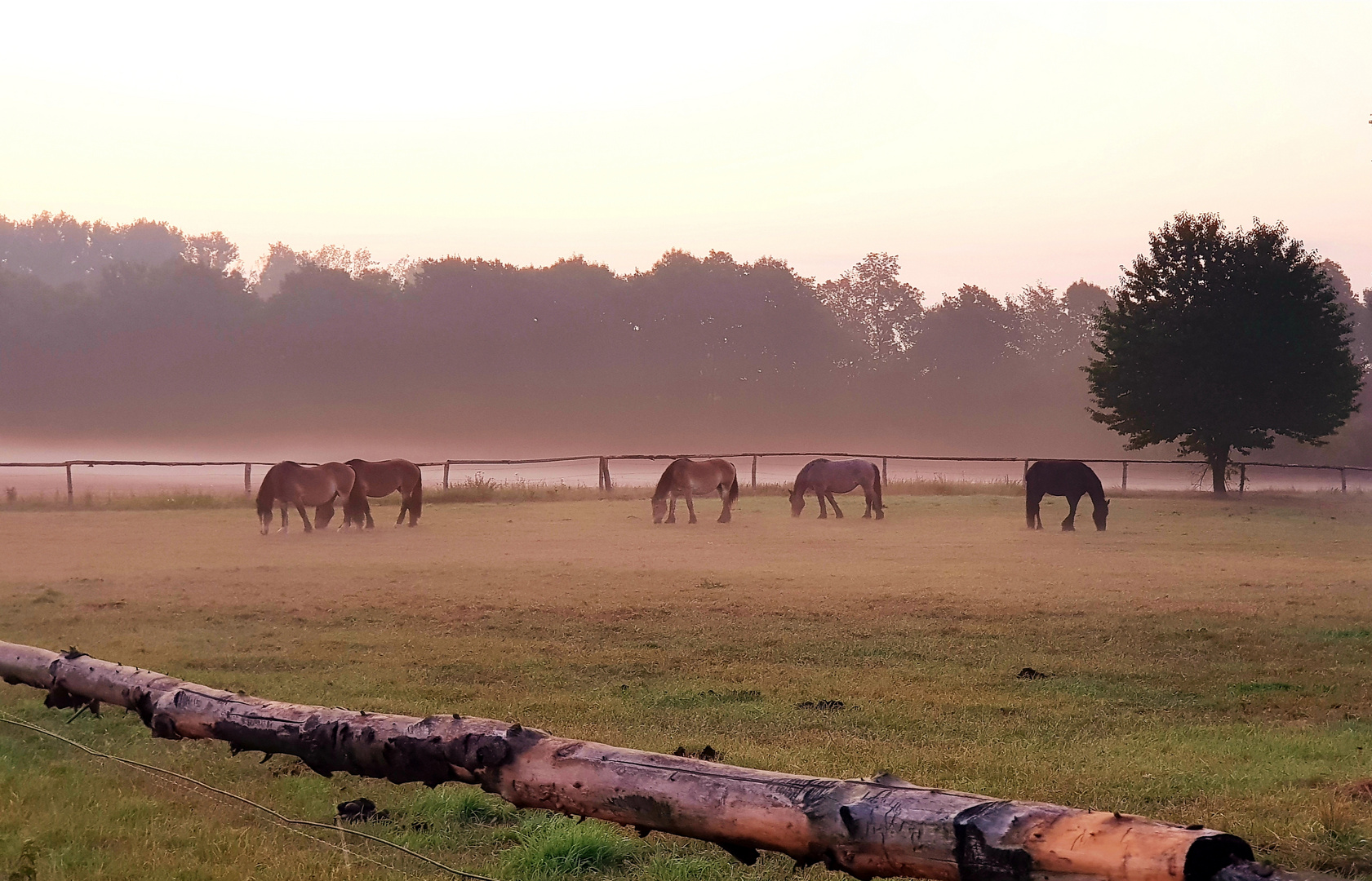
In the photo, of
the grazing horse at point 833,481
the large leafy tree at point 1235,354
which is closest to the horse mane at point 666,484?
the grazing horse at point 833,481

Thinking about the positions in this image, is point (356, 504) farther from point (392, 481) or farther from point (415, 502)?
point (415, 502)

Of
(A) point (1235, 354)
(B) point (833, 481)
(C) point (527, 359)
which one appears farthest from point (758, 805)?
(C) point (527, 359)

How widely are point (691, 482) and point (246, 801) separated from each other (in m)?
25.4

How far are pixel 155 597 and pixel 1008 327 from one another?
93.7m

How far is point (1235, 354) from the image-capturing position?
45.6 meters

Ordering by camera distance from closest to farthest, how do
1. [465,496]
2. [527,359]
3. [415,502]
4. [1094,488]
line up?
1. [1094,488]
2. [415,502]
3. [465,496]
4. [527,359]

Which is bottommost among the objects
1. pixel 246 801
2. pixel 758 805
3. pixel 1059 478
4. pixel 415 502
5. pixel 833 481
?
pixel 246 801

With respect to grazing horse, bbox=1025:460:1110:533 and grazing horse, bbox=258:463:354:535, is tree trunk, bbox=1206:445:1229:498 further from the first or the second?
grazing horse, bbox=258:463:354:535

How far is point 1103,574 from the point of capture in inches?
792

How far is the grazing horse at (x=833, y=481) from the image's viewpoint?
108ft

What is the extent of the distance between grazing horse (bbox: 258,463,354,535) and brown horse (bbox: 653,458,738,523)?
25.7ft

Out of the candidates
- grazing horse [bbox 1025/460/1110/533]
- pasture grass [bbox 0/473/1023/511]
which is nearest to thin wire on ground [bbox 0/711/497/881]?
grazing horse [bbox 1025/460/1110/533]

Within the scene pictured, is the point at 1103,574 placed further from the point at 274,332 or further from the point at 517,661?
the point at 274,332

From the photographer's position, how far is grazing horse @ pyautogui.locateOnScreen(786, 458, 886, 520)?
32.9 meters
